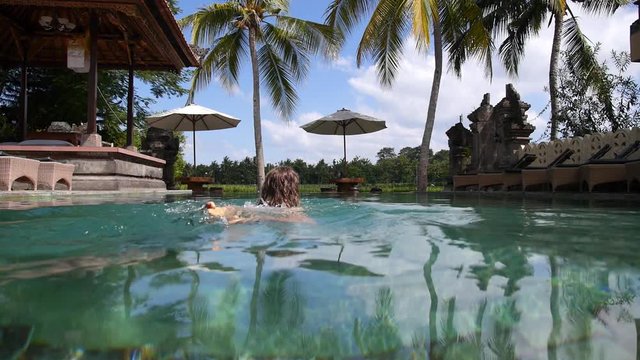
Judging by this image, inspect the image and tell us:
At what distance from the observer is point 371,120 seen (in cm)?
1702

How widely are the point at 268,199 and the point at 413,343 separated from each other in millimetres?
3539

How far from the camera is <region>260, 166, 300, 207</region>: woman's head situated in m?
4.69

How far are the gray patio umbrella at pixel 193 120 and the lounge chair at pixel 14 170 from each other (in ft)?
29.7

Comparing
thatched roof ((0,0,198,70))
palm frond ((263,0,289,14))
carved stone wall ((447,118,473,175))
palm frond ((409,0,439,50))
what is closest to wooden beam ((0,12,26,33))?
thatched roof ((0,0,198,70))

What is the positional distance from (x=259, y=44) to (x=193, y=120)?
11.7 feet

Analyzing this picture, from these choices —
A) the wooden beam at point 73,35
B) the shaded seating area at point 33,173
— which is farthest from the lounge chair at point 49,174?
the wooden beam at point 73,35

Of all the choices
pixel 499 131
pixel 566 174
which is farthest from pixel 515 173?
pixel 566 174

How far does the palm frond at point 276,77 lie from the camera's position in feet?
55.0

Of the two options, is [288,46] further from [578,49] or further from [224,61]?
[578,49]

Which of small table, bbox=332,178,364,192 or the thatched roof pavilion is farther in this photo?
small table, bbox=332,178,364,192

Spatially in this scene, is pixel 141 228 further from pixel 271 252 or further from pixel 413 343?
pixel 413 343

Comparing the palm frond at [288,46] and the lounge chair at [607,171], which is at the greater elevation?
the palm frond at [288,46]

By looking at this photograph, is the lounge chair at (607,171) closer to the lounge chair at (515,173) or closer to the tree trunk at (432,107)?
the lounge chair at (515,173)

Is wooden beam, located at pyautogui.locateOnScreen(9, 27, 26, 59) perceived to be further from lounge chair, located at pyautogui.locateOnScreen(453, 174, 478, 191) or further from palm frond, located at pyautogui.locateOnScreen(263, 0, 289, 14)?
lounge chair, located at pyautogui.locateOnScreen(453, 174, 478, 191)
